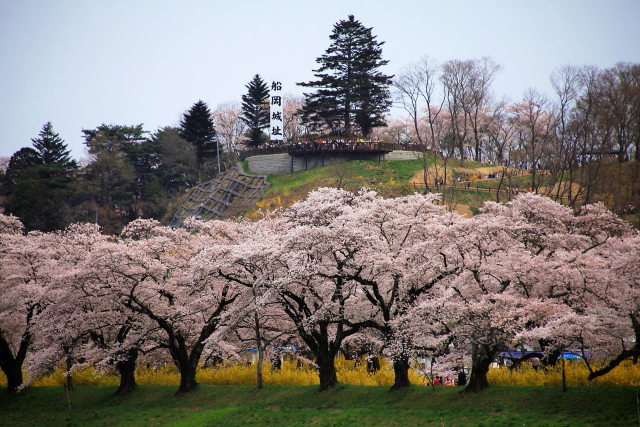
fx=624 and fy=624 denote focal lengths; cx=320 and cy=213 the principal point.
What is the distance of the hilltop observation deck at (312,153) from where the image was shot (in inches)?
2808

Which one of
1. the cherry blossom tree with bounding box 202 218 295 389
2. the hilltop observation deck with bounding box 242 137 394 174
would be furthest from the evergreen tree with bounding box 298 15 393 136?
the cherry blossom tree with bounding box 202 218 295 389

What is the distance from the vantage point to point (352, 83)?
240ft

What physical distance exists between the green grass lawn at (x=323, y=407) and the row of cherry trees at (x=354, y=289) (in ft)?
3.86

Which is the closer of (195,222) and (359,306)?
(359,306)

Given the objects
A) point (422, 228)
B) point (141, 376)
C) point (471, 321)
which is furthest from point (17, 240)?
point (471, 321)

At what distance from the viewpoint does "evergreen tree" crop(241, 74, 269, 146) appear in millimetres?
87625

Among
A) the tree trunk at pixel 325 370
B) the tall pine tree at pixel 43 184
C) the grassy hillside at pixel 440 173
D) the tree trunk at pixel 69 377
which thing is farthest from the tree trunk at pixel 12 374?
the tall pine tree at pixel 43 184

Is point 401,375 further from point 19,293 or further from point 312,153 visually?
point 312,153

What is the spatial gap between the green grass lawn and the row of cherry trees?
118cm

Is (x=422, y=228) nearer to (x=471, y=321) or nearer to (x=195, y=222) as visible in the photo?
(x=471, y=321)

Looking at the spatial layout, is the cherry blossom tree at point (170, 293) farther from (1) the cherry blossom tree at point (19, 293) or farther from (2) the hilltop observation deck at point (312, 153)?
(2) the hilltop observation deck at point (312, 153)

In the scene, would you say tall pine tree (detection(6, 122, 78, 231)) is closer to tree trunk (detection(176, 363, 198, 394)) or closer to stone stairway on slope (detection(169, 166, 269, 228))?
stone stairway on slope (detection(169, 166, 269, 228))

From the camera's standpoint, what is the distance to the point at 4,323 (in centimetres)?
3362

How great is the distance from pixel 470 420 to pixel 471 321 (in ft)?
11.9
